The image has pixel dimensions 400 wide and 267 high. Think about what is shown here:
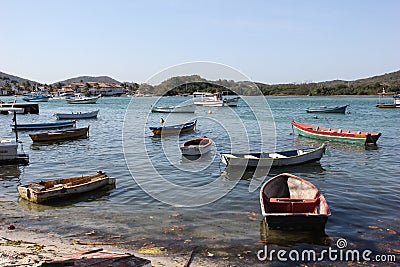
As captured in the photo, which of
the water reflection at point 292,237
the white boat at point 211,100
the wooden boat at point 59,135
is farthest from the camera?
the white boat at point 211,100

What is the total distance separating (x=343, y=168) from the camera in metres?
21.5

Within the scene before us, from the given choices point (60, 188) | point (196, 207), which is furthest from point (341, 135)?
point (60, 188)

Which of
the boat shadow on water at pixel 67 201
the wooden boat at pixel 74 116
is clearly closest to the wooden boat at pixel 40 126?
the wooden boat at pixel 74 116

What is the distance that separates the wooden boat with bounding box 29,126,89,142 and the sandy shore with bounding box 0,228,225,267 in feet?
71.2

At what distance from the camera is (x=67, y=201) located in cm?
1469

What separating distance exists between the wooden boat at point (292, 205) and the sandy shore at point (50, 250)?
103 inches

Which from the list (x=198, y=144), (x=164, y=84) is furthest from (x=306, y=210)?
(x=198, y=144)

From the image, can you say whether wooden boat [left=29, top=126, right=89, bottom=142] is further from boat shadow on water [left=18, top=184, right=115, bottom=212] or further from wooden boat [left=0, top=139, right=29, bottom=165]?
boat shadow on water [left=18, top=184, right=115, bottom=212]

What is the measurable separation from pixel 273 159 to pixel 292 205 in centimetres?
847

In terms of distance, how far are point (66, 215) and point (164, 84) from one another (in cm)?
770

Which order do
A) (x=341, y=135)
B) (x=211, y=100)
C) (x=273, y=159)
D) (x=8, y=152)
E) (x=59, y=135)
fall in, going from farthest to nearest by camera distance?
(x=211, y=100) → (x=59, y=135) → (x=341, y=135) → (x=8, y=152) → (x=273, y=159)

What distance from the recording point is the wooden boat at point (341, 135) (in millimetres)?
29658

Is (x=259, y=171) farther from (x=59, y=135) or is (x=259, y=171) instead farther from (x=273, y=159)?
(x=59, y=135)
